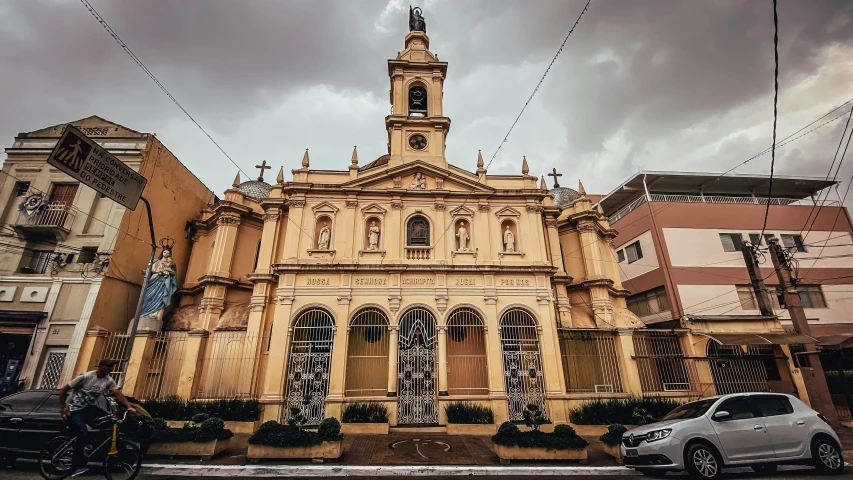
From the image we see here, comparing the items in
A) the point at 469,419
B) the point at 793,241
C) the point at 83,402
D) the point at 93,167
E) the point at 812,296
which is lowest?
the point at 469,419

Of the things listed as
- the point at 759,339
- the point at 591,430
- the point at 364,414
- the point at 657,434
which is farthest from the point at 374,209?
the point at 759,339

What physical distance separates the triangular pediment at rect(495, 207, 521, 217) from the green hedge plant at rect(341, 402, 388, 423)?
9.21m

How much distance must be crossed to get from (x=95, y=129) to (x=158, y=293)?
8970 mm

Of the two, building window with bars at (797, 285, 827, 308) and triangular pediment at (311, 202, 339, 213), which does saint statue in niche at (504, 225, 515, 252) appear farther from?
building window with bars at (797, 285, 827, 308)

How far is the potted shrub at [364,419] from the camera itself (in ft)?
39.0

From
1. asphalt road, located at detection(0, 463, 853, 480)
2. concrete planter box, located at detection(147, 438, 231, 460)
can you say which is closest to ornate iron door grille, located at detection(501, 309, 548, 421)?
asphalt road, located at detection(0, 463, 853, 480)

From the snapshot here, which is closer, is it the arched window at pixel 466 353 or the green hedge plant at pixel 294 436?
the green hedge plant at pixel 294 436

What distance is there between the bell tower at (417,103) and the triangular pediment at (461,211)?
2289 mm

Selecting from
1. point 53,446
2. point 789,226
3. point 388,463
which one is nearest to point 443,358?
point 388,463

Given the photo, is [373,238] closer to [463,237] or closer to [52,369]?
[463,237]

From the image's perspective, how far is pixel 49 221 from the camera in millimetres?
15117

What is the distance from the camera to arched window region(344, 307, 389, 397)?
14477 mm

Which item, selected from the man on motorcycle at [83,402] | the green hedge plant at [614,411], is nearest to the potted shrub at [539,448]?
the green hedge plant at [614,411]

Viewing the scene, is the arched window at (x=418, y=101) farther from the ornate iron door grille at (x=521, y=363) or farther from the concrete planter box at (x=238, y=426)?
the concrete planter box at (x=238, y=426)
